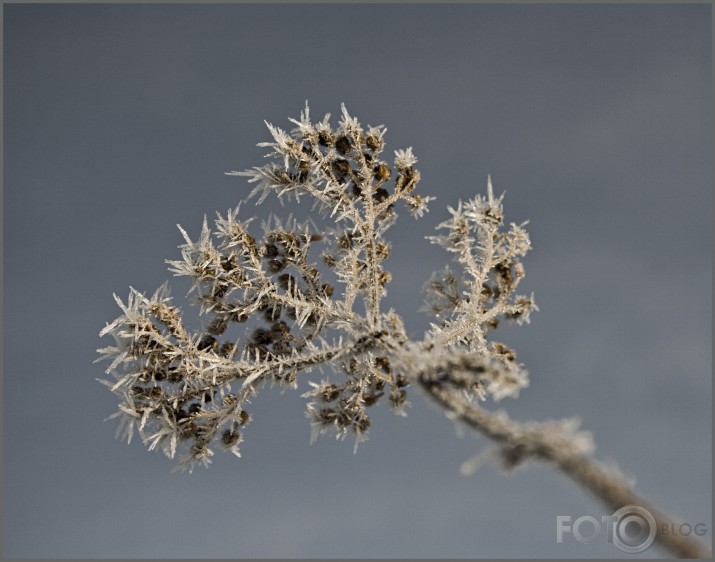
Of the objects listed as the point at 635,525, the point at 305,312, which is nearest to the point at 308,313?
the point at 305,312

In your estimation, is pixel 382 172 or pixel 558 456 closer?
pixel 558 456

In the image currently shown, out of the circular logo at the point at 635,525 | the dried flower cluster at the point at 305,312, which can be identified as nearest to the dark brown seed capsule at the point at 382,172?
the dried flower cluster at the point at 305,312

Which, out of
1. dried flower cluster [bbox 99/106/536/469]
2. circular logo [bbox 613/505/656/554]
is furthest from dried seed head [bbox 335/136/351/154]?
circular logo [bbox 613/505/656/554]

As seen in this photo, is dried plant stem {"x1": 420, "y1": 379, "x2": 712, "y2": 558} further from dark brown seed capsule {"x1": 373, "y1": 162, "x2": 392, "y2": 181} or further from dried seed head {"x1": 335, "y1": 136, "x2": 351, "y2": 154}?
dried seed head {"x1": 335, "y1": 136, "x2": 351, "y2": 154}

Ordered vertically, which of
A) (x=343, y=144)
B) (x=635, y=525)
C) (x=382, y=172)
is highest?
(x=343, y=144)

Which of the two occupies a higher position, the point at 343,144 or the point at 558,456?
the point at 343,144

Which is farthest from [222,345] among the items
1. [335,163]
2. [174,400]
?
[335,163]

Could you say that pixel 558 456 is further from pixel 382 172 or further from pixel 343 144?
pixel 343 144

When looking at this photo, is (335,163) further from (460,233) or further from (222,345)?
(222,345)
